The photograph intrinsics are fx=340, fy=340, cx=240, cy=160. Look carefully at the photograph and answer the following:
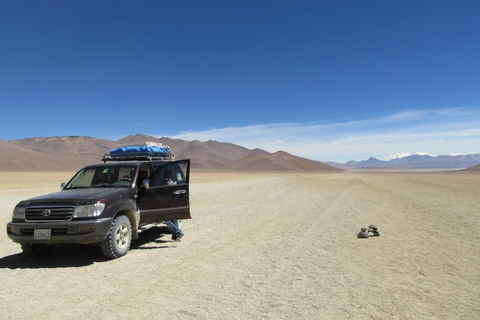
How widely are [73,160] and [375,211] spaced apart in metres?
154

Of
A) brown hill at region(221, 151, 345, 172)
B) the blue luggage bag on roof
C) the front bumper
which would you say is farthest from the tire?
brown hill at region(221, 151, 345, 172)

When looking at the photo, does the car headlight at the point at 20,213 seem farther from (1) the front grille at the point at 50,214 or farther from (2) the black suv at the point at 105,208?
(1) the front grille at the point at 50,214

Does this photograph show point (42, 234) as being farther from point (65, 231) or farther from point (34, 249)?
point (34, 249)

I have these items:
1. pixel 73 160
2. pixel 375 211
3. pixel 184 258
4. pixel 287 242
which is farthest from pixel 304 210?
pixel 73 160

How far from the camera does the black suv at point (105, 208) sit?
19.5 ft

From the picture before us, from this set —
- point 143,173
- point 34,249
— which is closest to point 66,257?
point 34,249

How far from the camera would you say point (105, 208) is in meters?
6.26

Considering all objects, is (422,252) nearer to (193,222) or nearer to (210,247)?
(210,247)

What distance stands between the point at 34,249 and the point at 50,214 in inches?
47.7

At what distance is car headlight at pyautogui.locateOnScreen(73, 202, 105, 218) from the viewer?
237 inches

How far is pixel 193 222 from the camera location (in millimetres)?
11266

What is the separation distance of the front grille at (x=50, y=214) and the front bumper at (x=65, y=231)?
0.30ft

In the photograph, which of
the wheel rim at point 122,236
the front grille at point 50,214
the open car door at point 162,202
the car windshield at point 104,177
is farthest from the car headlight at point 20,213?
the open car door at point 162,202

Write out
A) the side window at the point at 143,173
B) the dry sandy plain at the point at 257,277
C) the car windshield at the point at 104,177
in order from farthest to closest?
the side window at the point at 143,173 → the car windshield at the point at 104,177 → the dry sandy plain at the point at 257,277
